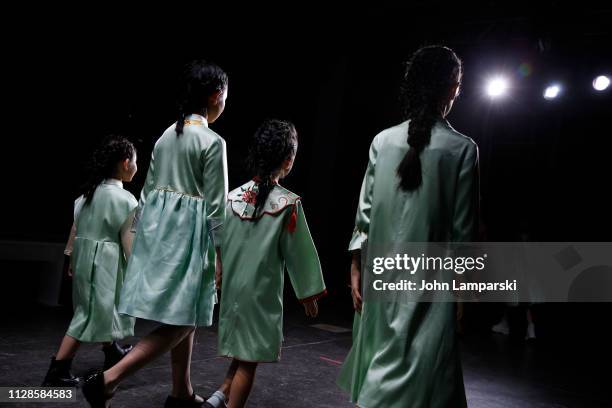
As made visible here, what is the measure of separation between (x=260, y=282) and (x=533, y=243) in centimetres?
527

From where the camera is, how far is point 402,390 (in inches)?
59.7

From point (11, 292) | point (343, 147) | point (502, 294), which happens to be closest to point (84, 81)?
point (11, 292)

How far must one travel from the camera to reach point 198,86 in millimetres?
2355

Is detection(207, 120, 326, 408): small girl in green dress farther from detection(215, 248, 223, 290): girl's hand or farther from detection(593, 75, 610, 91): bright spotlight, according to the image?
detection(593, 75, 610, 91): bright spotlight

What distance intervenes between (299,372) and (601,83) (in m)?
6.55

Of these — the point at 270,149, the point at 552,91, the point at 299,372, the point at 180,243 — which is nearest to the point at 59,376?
the point at 180,243

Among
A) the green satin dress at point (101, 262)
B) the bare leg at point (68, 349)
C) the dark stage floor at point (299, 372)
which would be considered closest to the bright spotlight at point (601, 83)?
the dark stage floor at point (299, 372)

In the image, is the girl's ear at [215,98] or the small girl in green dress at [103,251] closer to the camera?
the girl's ear at [215,98]

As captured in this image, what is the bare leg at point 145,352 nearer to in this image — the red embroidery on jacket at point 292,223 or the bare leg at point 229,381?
the bare leg at point 229,381

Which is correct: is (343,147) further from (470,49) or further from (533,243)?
(533,243)

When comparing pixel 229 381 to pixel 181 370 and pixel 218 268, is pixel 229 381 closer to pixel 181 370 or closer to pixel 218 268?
pixel 181 370

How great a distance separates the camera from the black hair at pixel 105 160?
117 inches

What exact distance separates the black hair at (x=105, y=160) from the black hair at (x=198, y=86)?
800 mm

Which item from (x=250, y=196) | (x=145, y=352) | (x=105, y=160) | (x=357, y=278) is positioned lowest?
(x=145, y=352)
